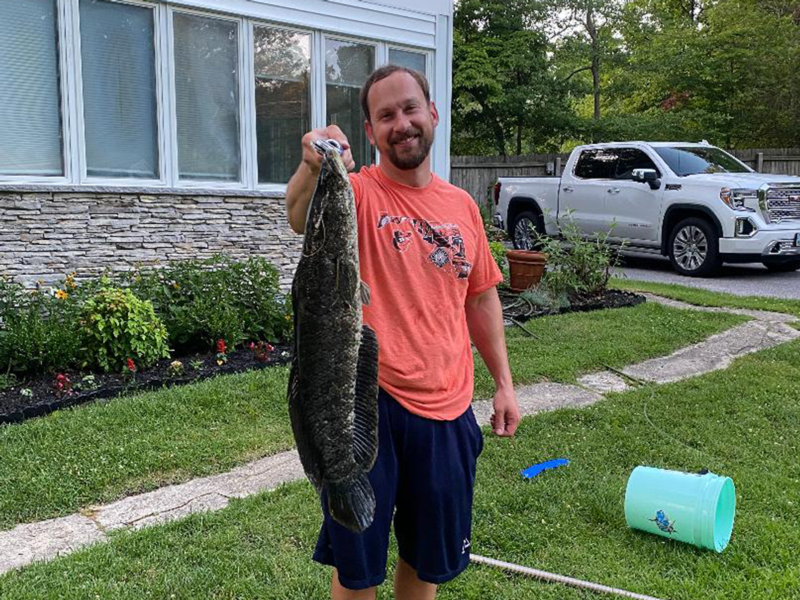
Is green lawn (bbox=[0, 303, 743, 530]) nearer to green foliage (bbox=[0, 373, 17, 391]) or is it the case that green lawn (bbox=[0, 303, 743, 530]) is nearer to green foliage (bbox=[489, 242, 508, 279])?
green foliage (bbox=[0, 373, 17, 391])

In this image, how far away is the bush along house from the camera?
618 cm

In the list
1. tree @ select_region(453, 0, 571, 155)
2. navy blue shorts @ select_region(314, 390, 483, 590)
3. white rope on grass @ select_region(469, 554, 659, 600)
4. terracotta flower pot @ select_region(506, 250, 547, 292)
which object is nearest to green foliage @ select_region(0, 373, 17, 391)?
white rope on grass @ select_region(469, 554, 659, 600)

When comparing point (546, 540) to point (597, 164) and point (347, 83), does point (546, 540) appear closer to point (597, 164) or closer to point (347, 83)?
point (347, 83)

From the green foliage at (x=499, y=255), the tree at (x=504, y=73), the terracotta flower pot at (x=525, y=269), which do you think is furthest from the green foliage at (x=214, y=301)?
the tree at (x=504, y=73)

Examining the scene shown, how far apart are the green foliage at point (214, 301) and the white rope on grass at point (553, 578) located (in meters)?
3.60

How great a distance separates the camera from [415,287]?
2004mm

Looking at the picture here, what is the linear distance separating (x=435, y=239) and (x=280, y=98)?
20.5 feet

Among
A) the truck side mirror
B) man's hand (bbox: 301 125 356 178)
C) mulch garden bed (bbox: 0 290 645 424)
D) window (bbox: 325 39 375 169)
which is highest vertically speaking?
window (bbox: 325 39 375 169)

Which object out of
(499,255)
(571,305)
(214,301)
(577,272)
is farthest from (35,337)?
(499,255)

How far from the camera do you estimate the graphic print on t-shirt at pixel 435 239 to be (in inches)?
78.3

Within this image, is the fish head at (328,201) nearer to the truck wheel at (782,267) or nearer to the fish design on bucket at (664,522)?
the fish design on bucket at (664,522)

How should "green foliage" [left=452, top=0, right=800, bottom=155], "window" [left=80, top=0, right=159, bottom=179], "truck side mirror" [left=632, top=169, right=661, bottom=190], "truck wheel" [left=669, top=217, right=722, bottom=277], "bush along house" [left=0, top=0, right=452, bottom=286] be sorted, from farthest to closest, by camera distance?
"green foliage" [left=452, top=0, right=800, bottom=155] → "truck side mirror" [left=632, top=169, right=661, bottom=190] → "truck wheel" [left=669, top=217, right=722, bottom=277] → "window" [left=80, top=0, right=159, bottom=179] → "bush along house" [left=0, top=0, right=452, bottom=286]

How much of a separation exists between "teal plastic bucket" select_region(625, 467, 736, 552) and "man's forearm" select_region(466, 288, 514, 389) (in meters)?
1.36

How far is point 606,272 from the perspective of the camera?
9.38m
